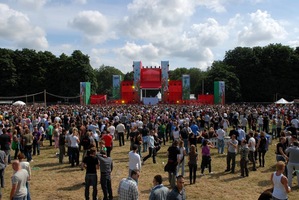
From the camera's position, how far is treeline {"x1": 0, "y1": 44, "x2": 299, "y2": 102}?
60.1 metres

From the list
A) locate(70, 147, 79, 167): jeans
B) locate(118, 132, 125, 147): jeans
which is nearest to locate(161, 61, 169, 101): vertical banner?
locate(118, 132, 125, 147): jeans

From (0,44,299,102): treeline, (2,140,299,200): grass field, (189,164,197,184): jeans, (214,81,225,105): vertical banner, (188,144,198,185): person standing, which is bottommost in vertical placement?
(2,140,299,200): grass field

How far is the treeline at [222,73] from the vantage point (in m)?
60.1

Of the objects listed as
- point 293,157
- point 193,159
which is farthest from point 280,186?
point 193,159

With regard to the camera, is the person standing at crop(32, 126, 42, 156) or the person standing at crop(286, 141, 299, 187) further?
the person standing at crop(32, 126, 42, 156)

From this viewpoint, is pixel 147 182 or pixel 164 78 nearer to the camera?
pixel 147 182

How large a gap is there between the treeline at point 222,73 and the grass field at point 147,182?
48890mm

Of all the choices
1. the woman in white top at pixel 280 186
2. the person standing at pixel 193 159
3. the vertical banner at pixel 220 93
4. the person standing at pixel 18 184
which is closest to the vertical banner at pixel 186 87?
the vertical banner at pixel 220 93

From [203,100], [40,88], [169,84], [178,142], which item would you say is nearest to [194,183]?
[178,142]

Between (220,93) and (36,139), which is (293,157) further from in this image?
(220,93)

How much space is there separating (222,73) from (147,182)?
52509 millimetres

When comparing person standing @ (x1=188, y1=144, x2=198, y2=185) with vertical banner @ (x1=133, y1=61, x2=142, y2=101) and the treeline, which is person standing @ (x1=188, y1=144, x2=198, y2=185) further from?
the treeline

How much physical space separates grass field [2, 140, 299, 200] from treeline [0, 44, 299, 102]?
48.9 metres

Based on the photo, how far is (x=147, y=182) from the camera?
10.9 metres
